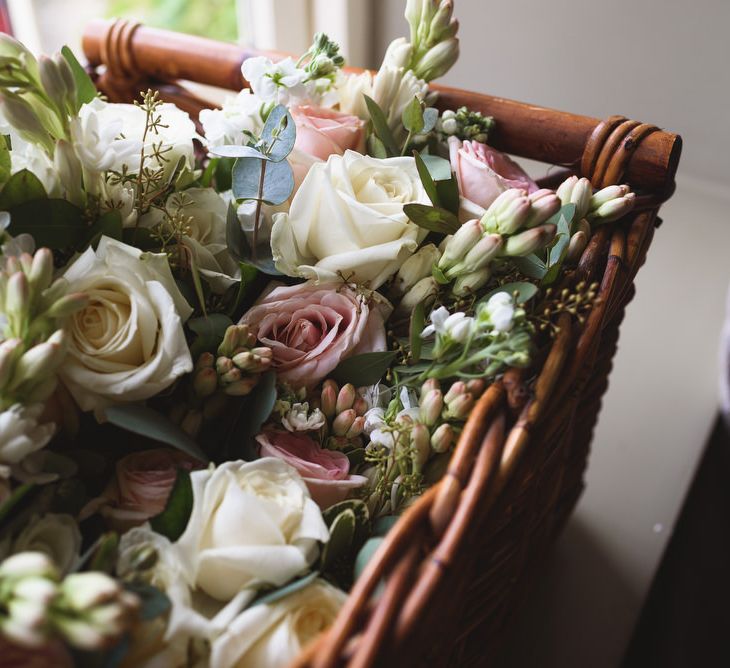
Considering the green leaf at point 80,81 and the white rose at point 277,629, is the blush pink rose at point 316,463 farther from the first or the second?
the green leaf at point 80,81

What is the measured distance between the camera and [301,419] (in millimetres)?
519

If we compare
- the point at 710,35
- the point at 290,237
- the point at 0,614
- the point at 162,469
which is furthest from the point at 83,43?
the point at 710,35

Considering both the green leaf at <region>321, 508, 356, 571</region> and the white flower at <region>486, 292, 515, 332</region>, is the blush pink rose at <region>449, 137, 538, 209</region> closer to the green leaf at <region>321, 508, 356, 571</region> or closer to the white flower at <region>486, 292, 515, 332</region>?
the white flower at <region>486, 292, 515, 332</region>

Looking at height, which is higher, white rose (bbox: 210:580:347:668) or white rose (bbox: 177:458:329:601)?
white rose (bbox: 177:458:329:601)

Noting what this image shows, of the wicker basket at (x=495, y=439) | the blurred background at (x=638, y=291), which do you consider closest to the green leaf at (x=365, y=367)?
the wicker basket at (x=495, y=439)

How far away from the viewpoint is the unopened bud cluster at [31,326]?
411 millimetres

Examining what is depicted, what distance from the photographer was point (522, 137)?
2.35 ft

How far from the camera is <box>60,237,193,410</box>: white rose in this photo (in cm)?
46

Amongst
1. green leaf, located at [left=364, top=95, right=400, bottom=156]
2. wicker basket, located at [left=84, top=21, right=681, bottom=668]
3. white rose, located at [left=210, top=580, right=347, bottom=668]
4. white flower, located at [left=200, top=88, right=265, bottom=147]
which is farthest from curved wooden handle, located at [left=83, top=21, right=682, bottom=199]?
white rose, located at [left=210, top=580, right=347, bottom=668]

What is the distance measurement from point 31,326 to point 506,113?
49 centimetres

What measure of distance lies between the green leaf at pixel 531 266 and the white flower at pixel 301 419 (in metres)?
0.19

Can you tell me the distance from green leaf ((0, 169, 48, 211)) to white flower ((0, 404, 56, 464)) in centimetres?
16

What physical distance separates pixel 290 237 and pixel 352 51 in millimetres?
923

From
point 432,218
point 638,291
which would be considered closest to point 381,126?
point 432,218
